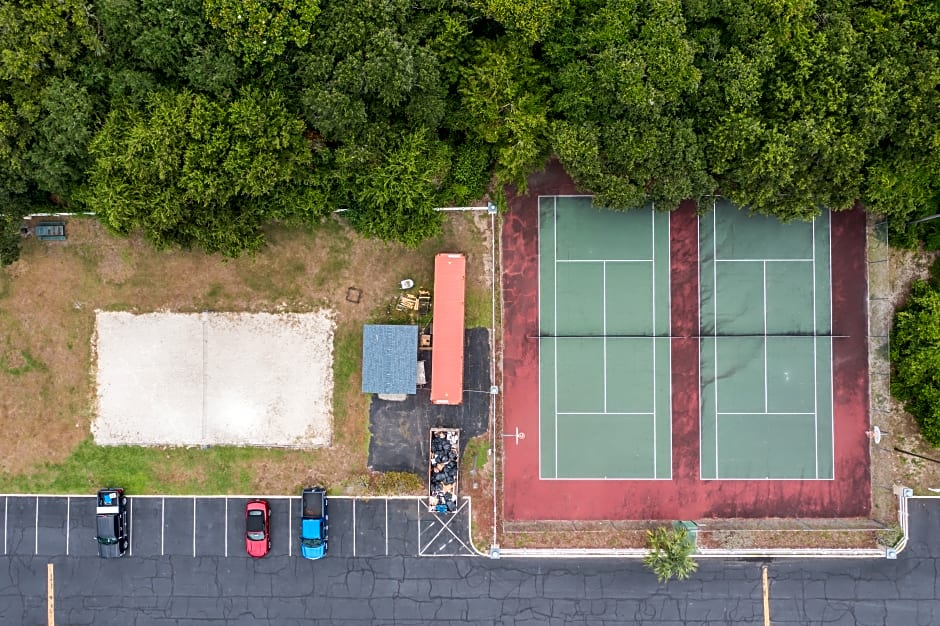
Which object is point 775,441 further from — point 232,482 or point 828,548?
point 232,482

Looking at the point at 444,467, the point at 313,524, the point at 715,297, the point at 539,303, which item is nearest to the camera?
the point at 313,524

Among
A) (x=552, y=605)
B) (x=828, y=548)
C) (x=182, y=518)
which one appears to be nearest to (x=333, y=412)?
(x=182, y=518)

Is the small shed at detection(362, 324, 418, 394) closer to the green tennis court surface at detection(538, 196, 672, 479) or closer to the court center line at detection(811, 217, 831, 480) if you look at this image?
the green tennis court surface at detection(538, 196, 672, 479)

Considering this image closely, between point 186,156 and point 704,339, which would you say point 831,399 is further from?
point 186,156

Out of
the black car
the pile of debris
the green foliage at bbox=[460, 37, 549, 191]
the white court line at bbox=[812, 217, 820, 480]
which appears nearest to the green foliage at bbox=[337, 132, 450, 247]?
the green foliage at bbox=[460, 37, 549, 191]

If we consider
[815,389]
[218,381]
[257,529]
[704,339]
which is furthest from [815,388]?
[218,381]
